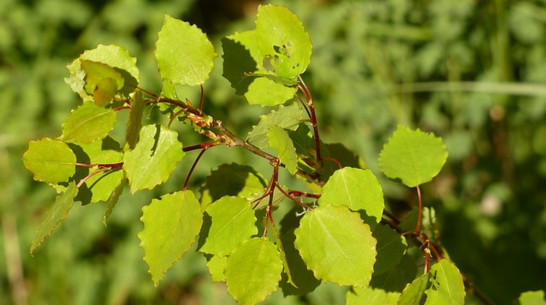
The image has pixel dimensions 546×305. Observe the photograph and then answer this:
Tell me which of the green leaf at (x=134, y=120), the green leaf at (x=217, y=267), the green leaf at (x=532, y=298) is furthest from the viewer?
the green leaf at (x=532, y=298)

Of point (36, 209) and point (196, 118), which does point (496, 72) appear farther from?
point (36, 209)

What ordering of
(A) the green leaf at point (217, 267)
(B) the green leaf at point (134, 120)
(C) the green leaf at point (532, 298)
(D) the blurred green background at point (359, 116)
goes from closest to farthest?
(B) the green leaf at point (134, 120), (A) the green leaf at point (217, 267), (C) the green leaf at point (532, 298), (D) the blurred green background at point (359, 116)

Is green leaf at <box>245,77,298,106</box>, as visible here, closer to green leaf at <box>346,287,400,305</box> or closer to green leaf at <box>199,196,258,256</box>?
green leaf at <box>199,196,258,256</box>

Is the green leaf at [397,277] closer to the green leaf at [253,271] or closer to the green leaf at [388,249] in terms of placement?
the green leaf at [388,249]

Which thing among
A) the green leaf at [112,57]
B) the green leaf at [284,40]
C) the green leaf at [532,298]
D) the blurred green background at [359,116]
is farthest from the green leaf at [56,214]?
the blurred green background at [359,116]

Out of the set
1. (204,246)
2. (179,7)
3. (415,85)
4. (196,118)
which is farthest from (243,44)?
(179,7)

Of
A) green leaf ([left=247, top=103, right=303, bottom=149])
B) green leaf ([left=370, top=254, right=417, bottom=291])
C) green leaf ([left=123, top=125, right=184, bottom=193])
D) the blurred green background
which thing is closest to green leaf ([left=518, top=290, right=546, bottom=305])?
green leaf ([left=370, top=254, right=417, bottom=291])

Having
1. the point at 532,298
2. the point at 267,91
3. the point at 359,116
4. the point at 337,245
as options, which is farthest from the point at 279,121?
the point at 359,116
